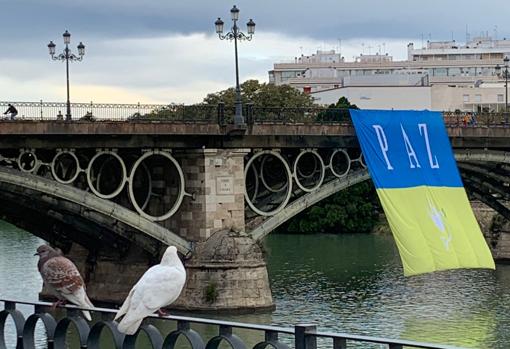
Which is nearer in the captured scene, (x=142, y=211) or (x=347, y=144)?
(x=142, y=211)

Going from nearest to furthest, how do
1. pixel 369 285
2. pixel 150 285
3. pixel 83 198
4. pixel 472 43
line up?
pixel 150 285 → pixel 83 198 → pixel 369 285 → pixel 472 43

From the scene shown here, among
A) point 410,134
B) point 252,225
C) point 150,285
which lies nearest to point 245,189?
point 252,225

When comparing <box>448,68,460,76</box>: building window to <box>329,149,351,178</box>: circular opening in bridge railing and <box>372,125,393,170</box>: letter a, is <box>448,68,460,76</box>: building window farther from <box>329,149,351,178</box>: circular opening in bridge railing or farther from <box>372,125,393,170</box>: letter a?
<box>372,125,393,170</box>: letter a

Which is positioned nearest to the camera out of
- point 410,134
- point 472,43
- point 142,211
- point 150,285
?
point 150,285

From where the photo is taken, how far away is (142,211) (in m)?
37.6

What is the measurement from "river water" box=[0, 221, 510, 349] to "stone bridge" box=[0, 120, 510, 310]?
6.60 feet

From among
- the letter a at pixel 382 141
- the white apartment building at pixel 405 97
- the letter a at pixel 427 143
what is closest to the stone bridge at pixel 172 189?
the letter a at pixel 382 141

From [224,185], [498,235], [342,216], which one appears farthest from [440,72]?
[224,185]

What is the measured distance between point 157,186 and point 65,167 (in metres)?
3.79

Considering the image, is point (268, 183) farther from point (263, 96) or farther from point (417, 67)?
point (417, 67)

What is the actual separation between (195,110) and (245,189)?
9.24ft

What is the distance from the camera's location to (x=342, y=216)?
7850 cm

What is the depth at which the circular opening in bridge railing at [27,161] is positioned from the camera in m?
34.7

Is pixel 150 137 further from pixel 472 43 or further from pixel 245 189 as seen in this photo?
pixel 472 43
